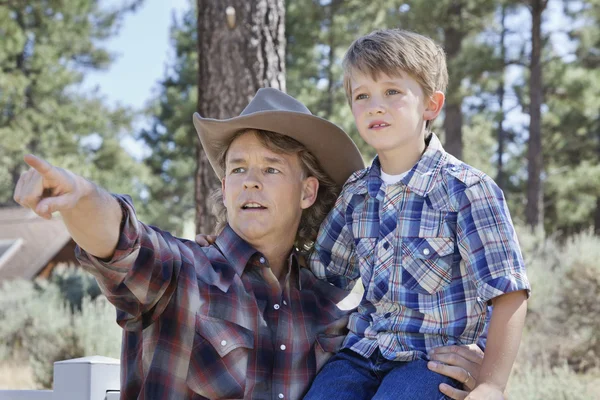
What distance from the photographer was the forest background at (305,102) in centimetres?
528

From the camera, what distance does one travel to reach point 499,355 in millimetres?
2287

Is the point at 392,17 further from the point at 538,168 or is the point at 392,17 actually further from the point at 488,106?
the point at 488,106

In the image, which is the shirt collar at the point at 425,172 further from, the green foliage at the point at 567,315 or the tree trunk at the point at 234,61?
the green foliage at the point at 567,315

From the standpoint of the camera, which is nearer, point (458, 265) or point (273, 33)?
point (458, 265)

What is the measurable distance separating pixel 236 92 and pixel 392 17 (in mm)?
12032

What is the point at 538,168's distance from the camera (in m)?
17.1

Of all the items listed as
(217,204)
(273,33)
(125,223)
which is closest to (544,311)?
(273,33)

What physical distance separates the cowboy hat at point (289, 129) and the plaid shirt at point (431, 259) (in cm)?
37

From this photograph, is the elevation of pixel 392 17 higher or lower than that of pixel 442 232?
A: higher

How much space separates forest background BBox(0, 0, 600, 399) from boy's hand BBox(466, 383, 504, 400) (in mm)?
3096

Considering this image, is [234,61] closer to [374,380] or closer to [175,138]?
[374,380]

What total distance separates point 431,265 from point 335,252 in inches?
20.4

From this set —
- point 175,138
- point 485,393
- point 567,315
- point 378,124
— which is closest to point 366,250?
point 378,124

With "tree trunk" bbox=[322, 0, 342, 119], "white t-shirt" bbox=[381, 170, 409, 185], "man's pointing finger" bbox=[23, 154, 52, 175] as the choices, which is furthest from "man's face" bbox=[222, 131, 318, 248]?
"tree trunk" bbox=[322, 0, 342, 119]
